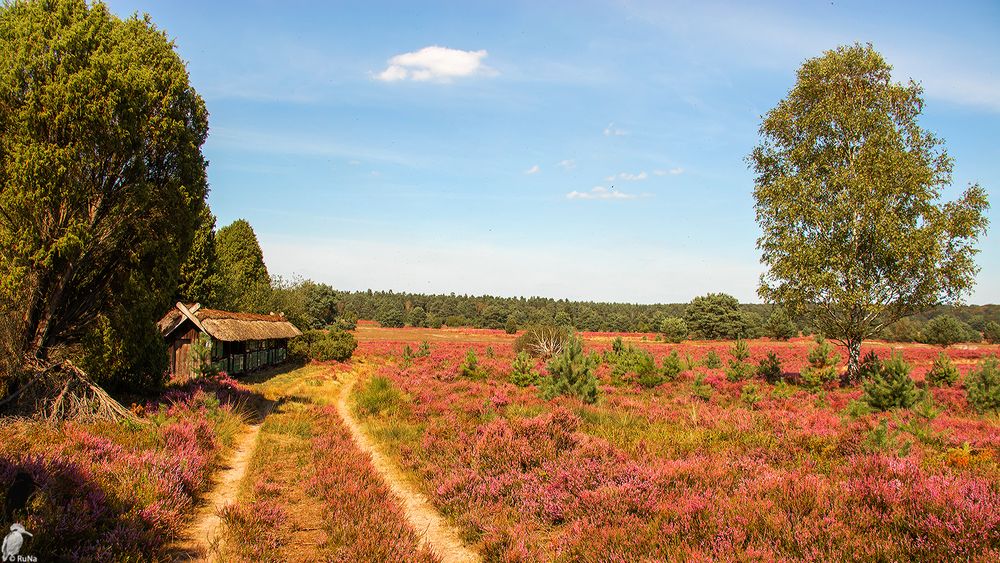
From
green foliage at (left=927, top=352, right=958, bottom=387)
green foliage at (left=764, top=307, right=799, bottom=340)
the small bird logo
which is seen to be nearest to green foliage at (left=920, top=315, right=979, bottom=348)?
green foliage at (left=764, top=307, right=799, bottom=340)

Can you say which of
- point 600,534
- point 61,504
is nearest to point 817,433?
point 600,534

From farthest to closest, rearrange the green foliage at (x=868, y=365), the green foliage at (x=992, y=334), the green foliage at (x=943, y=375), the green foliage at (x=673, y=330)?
1. the green foliage at (x=673, y=330)
2. the green foliage at (x=992, y=334)
3. the green foliage at (x=943, y=375)
4. the green foliage at (x=868, y=365)

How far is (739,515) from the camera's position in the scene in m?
5.16

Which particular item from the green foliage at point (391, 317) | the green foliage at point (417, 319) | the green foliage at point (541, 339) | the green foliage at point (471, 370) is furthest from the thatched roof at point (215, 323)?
the green foliage at point (417, 319)

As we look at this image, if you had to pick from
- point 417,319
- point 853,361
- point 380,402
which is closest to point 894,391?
point 853,361

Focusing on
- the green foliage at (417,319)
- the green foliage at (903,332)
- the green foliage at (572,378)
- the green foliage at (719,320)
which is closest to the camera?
the green foliage at (572,378)

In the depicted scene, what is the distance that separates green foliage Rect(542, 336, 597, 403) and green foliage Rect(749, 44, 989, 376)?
37.1ft

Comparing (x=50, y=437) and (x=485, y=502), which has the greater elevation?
(x=50, y=437)

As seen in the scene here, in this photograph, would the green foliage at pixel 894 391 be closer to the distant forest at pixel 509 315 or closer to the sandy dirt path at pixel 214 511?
the sandy dirt path at pixel 214 511

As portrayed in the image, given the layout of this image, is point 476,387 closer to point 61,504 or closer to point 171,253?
point 171,253

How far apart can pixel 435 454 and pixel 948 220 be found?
22.1m

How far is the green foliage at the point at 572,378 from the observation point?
584 inches

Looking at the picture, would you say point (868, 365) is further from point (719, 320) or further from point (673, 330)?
point (719, 320)

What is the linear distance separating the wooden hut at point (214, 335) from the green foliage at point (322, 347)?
25.1 feet
